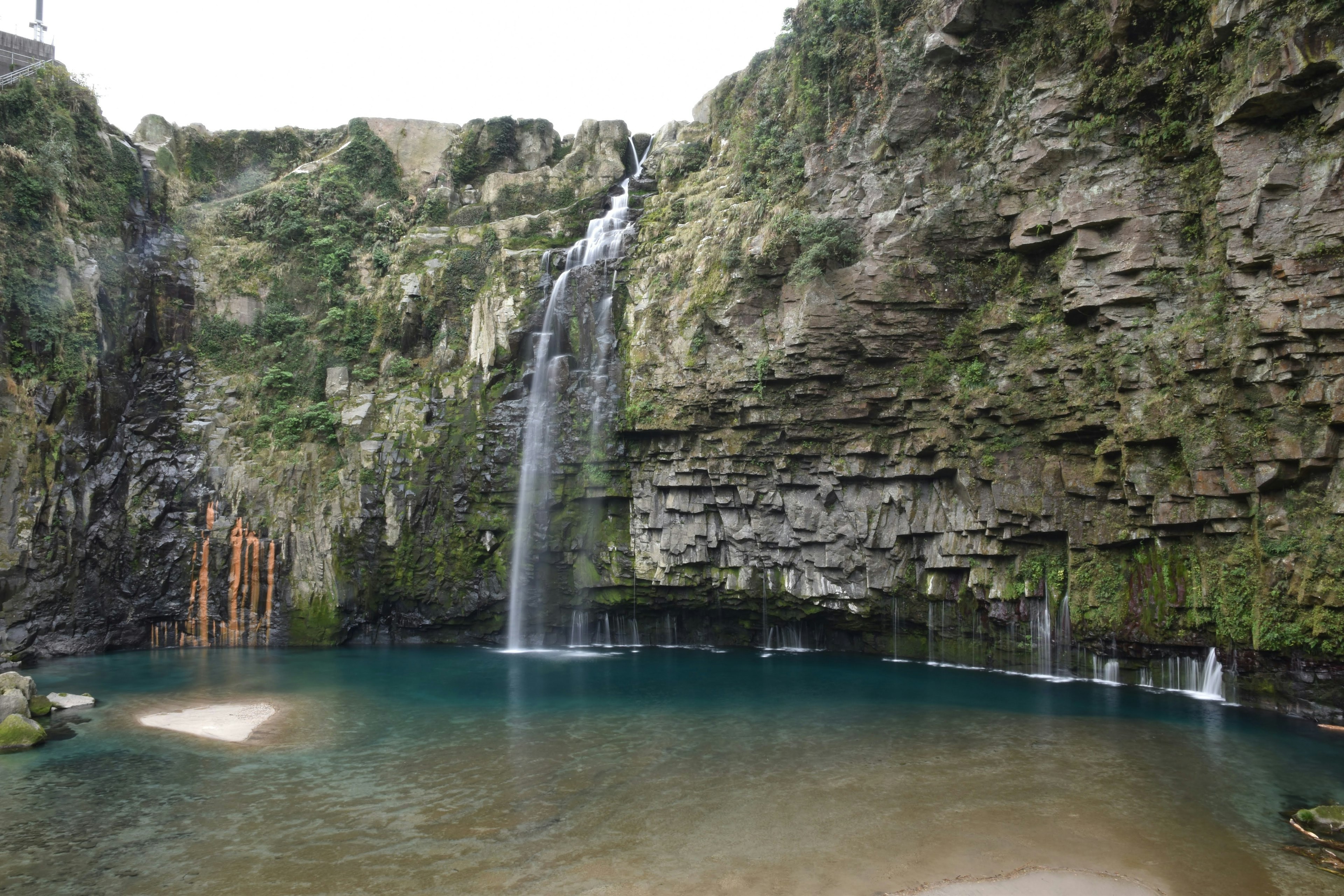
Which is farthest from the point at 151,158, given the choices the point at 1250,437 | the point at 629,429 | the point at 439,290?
the point at 1250,437

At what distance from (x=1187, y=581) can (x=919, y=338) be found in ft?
26.5

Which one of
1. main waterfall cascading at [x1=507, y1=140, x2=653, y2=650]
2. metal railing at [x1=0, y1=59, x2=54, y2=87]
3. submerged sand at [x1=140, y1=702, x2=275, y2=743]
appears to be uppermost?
metal railing at [x1=0, y1=59, x2=54, y2=87]

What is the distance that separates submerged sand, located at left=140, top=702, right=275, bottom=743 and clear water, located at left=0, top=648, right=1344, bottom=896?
0.39m

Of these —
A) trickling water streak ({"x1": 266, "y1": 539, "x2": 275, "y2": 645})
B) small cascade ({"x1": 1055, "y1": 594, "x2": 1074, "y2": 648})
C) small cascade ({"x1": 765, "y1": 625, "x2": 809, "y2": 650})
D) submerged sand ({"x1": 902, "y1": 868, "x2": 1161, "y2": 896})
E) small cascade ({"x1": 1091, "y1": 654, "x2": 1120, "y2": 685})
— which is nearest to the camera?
submerged sand ({"x1": 902, "y1": 868, "x2": 1161, "y2": 896})

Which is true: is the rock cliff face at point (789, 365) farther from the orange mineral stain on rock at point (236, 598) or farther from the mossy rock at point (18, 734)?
the mossy rock at point (18, 734)

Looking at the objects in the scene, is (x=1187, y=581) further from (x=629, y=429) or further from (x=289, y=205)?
(x=289, y=205)

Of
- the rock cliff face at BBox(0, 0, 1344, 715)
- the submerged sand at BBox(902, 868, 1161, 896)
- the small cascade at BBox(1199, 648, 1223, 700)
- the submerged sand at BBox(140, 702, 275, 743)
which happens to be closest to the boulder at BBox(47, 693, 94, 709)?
the submerged sand at BBox(140, 702, 275, 743)

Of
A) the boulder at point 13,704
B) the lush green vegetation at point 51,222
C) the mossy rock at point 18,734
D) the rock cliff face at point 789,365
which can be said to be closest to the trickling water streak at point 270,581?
the rock cliff face at point 789,365

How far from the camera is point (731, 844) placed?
31.1 ft

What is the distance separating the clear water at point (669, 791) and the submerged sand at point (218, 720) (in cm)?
39

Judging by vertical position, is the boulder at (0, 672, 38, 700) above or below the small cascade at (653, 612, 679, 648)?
above

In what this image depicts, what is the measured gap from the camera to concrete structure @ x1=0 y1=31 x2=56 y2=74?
2512 centimetres

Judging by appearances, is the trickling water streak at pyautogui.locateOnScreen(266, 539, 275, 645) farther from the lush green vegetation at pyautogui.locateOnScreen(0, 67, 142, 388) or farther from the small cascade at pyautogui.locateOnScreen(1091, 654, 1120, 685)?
the small cascade at pyautogui.locateOnScreen(1091, 654, 1120, 685)

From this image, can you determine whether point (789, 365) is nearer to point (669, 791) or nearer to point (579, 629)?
point (579, 629)
